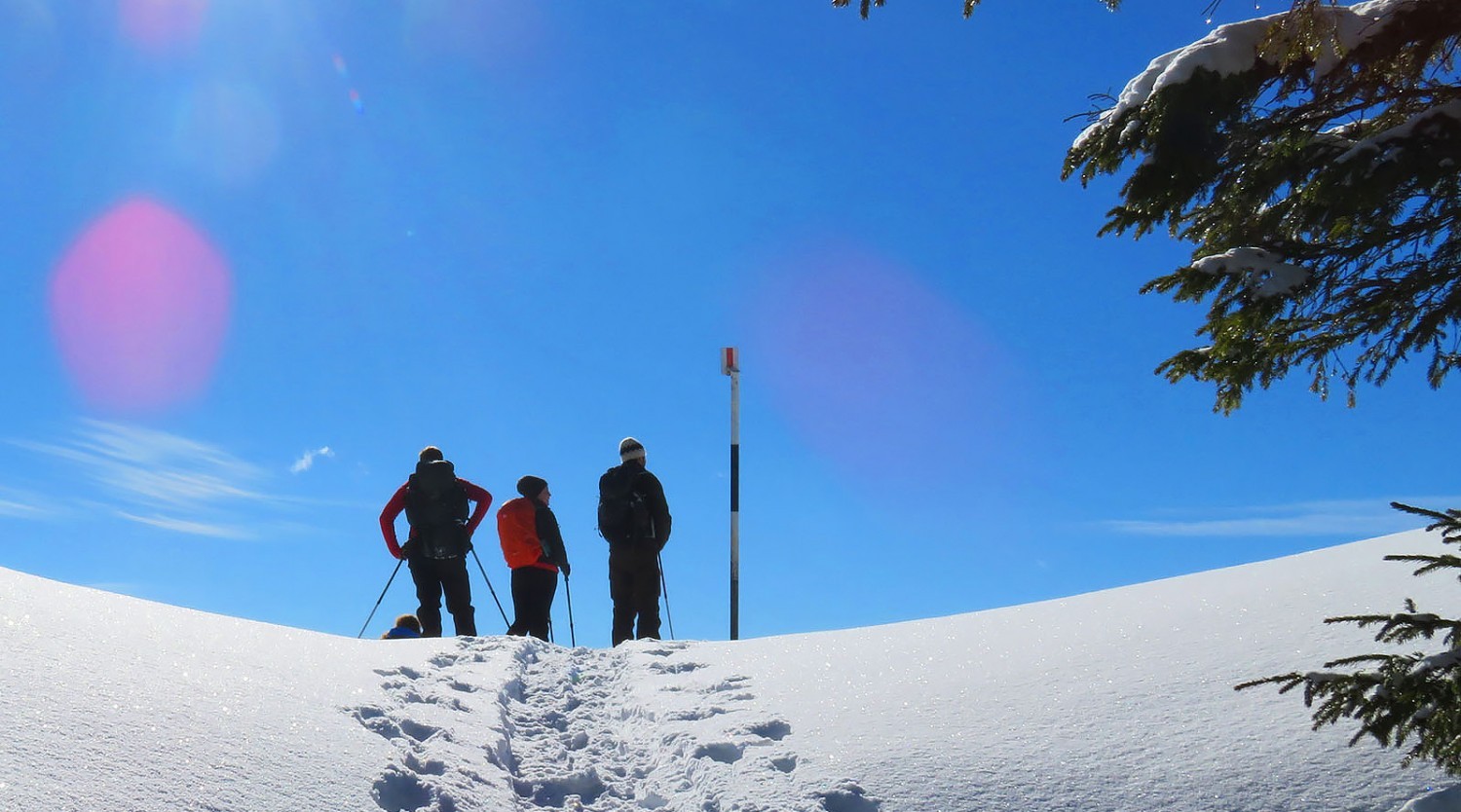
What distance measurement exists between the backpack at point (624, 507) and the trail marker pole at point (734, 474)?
2.24 metres

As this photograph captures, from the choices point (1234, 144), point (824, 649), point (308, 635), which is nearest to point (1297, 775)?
point (1234, 144)

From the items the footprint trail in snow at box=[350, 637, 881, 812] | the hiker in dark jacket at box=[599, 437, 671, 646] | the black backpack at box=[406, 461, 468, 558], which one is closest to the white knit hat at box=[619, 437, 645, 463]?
the hiker in dark jacket at box=[599, 437, 671, 646]

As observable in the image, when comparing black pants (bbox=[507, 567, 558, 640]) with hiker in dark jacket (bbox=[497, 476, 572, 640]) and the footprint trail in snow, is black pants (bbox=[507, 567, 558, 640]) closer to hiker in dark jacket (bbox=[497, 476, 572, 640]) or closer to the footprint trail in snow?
hiker in dark jacket (bbox=[497, 476, 572, 640])

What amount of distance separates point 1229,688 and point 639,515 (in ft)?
21.1

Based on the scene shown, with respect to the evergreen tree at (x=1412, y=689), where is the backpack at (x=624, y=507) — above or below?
above

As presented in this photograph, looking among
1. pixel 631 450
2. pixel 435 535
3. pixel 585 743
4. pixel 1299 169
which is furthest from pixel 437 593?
pixel 1299 169

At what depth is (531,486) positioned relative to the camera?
10.6 meters

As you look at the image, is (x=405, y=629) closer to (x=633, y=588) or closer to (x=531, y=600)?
(x=531, y=600)

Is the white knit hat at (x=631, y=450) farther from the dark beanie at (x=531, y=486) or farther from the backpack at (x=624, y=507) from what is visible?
the dark beanie at (x=531, y=486)

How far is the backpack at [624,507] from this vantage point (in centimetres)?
1055

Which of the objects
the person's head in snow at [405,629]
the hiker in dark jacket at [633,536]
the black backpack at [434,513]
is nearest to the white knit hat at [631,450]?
the hiker in dark jacket at [633,536]

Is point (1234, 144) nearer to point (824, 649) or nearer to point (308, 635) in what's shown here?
point (824, 649)

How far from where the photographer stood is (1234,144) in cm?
426

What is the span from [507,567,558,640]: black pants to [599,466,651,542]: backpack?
865 mm
